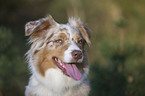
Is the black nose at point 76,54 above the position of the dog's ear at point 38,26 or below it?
below

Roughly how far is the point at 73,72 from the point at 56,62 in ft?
1.20

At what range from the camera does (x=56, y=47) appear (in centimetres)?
429

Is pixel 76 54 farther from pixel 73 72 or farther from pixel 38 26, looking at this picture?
pixel 38 26

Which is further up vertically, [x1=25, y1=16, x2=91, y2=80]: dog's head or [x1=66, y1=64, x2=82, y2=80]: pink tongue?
[x1=25, y1=16, x2=91, y2=80]: dog's head

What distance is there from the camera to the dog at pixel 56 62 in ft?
13.6

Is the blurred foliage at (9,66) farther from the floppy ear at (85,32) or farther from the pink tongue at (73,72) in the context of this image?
the pink tongue at (73,72)

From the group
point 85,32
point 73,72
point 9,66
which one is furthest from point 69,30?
point 9,66

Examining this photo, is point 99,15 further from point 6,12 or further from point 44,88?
point 44,88

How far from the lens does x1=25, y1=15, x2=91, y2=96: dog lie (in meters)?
4.15

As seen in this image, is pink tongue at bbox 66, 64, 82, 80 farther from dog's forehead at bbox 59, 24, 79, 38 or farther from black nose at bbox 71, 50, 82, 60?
dog's forehead at bbox 59, 24, 79, 38

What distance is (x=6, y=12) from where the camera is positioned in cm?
1891

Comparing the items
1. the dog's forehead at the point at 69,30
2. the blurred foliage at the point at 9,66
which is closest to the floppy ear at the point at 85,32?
the dog's forehead at the point at 69,30

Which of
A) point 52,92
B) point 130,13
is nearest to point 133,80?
point 52,92

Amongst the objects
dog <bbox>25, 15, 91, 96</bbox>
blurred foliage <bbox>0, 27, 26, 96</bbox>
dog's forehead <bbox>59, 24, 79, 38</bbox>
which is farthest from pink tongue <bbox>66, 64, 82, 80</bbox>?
blurred foliage <bbox>0, 27, 26, 96</bbox>
